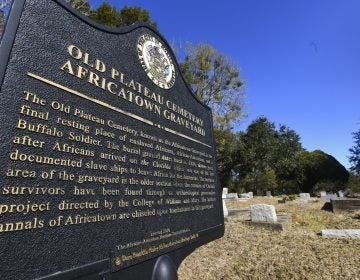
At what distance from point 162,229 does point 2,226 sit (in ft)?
5.21

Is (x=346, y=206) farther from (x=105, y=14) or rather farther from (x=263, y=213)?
(x=105, y=14)

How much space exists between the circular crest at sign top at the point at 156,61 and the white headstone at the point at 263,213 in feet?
22.7

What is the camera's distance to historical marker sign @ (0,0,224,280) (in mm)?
1837

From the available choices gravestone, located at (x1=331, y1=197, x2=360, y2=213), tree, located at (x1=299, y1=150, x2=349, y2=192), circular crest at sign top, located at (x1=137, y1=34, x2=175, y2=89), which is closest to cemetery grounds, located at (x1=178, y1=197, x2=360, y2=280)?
circular crest at sign top, located at (x1=137, y1=34, x2=175, y2=89)

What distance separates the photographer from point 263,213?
9.34 m

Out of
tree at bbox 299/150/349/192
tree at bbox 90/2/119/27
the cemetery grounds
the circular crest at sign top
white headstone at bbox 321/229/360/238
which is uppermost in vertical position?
tree at bbox 90/2/119/27

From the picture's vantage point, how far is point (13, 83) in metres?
1.91

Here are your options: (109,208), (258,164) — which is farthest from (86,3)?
(258,164)

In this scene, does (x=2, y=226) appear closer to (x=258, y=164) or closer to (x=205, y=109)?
(x=205, y=109)

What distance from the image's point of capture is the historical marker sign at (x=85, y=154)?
1837mm

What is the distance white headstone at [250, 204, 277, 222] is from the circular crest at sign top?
6.93 metres

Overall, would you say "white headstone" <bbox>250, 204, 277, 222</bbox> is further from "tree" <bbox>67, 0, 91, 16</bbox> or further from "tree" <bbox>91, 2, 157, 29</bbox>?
"tree" <bbox>67, 0, 91, 16</bbox>

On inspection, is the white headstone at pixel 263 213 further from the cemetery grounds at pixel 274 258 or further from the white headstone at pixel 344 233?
the white headstone at pixel 344 233

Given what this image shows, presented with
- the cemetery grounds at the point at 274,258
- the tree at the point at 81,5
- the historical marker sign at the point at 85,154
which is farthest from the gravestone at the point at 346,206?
the tree at the point at 81,5
